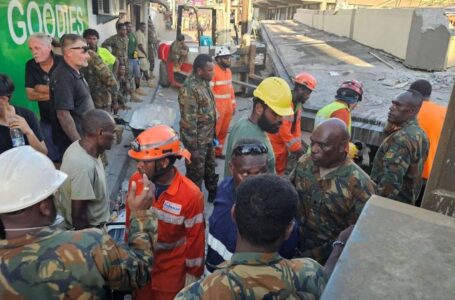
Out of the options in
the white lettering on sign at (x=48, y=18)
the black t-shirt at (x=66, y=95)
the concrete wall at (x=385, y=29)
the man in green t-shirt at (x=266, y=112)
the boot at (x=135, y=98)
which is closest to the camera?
the man in green t-shirt at (x=266, y=112)

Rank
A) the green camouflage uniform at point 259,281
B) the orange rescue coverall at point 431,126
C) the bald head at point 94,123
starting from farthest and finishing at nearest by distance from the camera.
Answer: the orange rescue coverall at point 431,126, the bald head at point 94,123, the green camouflage uniform at point 259,281

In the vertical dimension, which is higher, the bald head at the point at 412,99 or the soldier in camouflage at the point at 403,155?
the bald head at the point at 412,99

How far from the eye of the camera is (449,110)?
1.62m

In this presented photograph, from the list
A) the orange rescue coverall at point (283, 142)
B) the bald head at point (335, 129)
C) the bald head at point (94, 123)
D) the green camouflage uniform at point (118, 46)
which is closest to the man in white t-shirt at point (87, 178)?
the bald head at point (94, 123)

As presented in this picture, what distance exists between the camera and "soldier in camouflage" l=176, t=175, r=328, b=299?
1274 millimetres

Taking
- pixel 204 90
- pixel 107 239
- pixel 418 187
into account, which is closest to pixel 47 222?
pixel 107 239

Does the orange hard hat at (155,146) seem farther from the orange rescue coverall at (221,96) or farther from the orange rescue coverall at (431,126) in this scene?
the orange rescue coverall at (221,96)

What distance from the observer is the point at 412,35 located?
9984 millimetres

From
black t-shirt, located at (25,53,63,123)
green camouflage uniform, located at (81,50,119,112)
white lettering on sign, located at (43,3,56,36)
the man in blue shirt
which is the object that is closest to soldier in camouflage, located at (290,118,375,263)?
the man in blue shirt

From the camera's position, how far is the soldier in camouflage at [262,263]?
1274 mm

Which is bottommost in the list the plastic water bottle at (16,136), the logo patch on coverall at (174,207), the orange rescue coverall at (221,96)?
the orange rescue coverall at (221,96)

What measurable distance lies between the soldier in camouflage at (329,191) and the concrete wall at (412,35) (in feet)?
27.4

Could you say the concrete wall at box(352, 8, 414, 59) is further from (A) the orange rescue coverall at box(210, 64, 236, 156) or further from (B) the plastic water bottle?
(B) the plastic water bottle

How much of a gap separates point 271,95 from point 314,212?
106 centimetres
